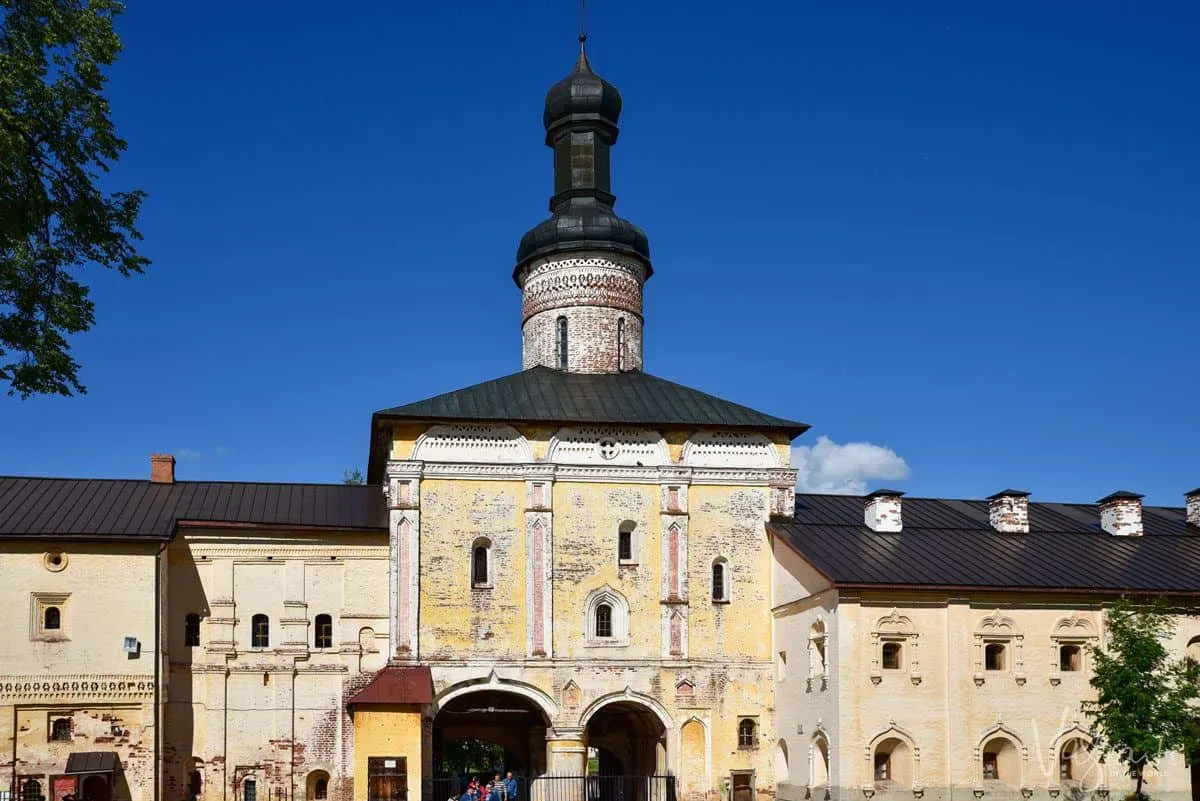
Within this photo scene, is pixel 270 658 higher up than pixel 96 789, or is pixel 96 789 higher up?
pixel 270 658

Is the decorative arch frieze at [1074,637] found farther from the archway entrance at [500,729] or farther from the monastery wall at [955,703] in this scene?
the archway entrance at [500,729]

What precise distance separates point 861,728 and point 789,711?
109 inches

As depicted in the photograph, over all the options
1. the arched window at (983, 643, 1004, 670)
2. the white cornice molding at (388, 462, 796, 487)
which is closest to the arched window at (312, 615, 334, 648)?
the white cornice molding at (388, 462, 796, 487)

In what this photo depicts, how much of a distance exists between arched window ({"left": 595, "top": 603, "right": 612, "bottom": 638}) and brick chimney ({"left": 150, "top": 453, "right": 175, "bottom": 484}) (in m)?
10.8

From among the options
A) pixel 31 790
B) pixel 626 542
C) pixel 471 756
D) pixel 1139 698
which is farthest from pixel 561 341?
pixel 471 756

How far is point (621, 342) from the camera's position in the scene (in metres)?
36.2

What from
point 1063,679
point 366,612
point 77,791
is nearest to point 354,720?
point 366,612

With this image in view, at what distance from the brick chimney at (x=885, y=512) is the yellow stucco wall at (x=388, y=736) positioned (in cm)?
1123

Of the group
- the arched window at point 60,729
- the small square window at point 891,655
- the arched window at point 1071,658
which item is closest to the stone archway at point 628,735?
the small square window at point 891,655

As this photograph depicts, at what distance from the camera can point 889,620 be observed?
28.5m

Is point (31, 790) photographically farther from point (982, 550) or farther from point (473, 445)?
point (982, 550)

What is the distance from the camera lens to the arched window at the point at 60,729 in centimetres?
2825

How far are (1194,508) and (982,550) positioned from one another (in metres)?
7.81

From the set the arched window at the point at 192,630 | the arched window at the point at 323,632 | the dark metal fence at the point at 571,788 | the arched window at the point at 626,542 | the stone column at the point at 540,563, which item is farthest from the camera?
the arched window at the point at 626,542
